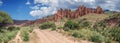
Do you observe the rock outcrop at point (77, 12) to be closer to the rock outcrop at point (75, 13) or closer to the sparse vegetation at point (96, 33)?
the rock outcrop at point (75, 13)

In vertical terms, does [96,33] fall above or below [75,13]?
above

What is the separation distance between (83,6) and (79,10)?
3.62 m

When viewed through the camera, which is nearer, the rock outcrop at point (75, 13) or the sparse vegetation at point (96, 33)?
the sparse vegetation at point (96, 33)

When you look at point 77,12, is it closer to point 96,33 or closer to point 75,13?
point 75,13

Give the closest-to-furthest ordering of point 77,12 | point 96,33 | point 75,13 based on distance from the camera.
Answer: point 96,33, point 75,13, point 77,12

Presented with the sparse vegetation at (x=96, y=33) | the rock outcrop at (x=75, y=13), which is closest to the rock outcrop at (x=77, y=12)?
the rock outcrop at (x=75, y=13)

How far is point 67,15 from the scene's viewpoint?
176375 mm

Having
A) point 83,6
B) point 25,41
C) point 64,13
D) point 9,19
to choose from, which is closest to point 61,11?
point 64,13

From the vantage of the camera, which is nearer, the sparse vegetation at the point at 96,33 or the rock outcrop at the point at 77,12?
the sparse vegetation at the point at 96,33

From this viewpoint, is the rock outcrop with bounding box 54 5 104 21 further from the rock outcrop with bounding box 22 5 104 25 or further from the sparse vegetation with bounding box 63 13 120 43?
the sparse vegetation with bounding box 63 13 120 43

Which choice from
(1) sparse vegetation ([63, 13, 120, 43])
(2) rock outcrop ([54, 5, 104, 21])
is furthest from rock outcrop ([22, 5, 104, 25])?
(1) sparse vegetation ([63, 13, 120, 43])

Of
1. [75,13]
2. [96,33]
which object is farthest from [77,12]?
[96,33]

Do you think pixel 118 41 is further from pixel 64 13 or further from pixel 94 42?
pixel 64 13

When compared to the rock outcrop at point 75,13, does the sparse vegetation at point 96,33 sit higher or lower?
higher
